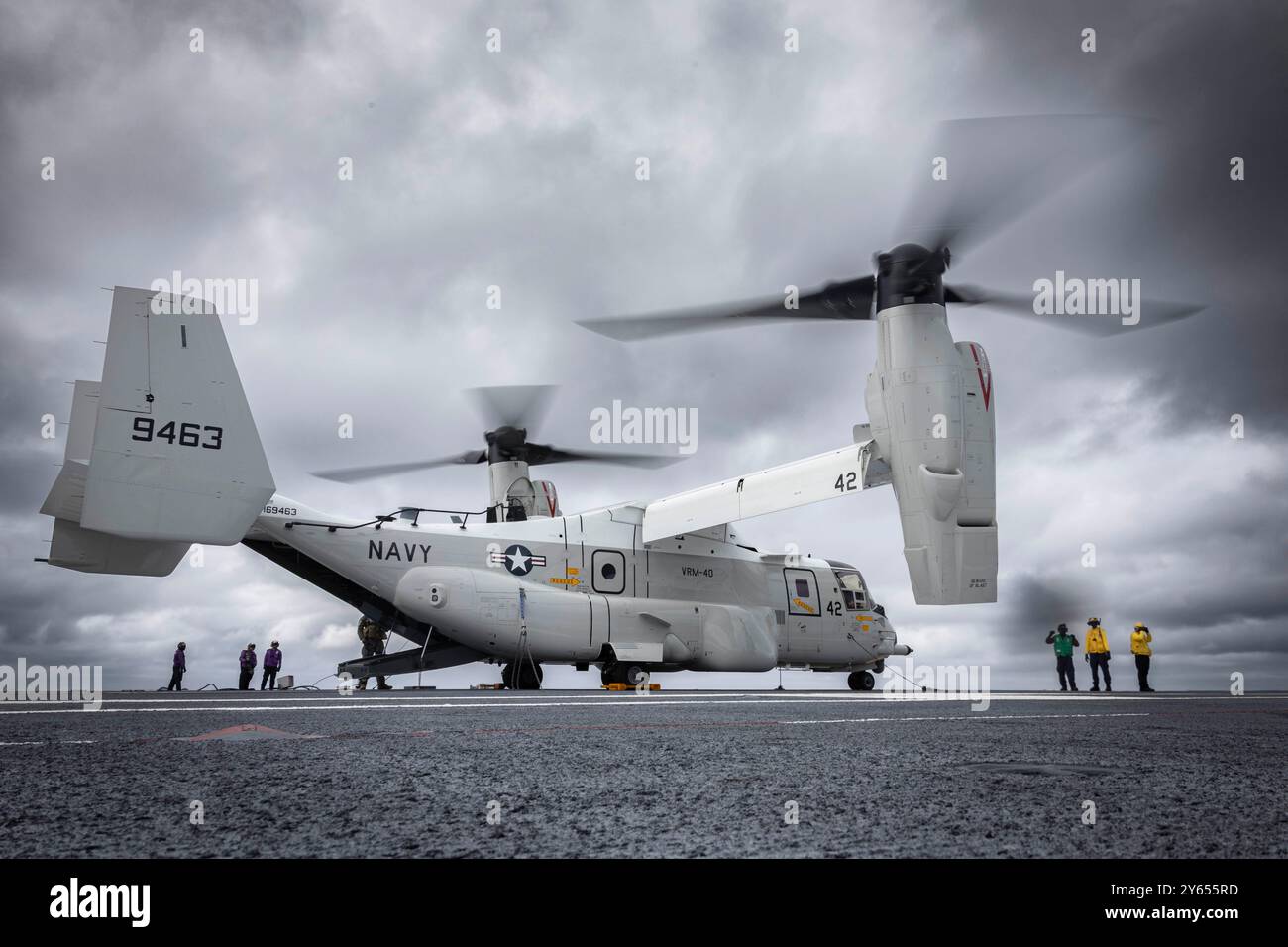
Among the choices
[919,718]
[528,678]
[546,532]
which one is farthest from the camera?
[528,678]

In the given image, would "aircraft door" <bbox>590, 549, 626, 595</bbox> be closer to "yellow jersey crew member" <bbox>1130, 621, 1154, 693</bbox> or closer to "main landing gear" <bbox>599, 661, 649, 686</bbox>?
"main landing gear" <bbox>599, 661, 649, 686</bbox>

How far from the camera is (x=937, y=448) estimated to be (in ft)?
41.0

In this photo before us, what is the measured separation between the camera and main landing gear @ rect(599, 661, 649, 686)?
17453 millimetres

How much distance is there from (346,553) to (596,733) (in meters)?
11.8

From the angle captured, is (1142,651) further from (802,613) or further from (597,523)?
(597,523)

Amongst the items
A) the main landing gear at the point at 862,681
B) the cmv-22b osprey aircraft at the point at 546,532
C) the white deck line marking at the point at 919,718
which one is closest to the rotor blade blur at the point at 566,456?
the cmv-22b osprey aircraft at the point at 546,532

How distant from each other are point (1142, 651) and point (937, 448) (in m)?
8.43

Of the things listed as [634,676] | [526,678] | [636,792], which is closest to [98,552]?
[526,678]

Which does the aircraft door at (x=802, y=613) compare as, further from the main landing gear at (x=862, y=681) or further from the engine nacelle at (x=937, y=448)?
the engine nacelle at (x=937, y=448)

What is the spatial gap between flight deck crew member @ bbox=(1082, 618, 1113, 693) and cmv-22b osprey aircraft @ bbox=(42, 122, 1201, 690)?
4526 millimetres

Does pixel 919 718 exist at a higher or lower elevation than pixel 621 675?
higher

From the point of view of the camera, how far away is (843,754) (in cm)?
340

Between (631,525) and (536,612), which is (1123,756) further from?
(631,525)
